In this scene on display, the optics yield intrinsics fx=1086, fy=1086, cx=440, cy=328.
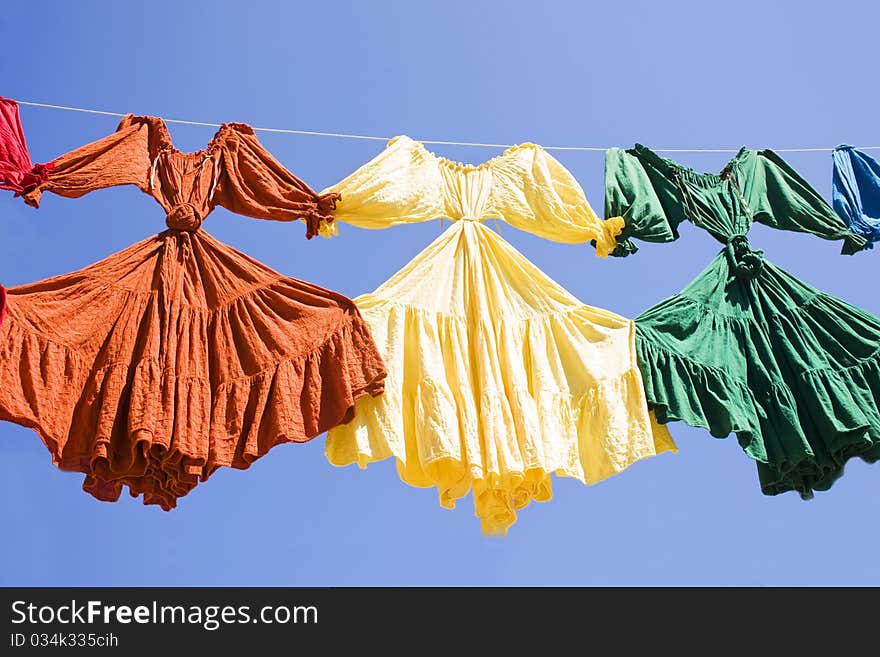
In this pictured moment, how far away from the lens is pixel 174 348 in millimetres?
3852

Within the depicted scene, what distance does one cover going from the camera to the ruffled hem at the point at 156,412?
3.62 meters

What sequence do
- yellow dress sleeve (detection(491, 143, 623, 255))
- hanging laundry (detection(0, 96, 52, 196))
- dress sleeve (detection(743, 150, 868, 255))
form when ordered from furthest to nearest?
dress sleeve (detection(743, 150, 868, 255)), yellow dress sleeve (detection(491, 143, 623, 255)), hanging laundry (detection(0, 96, 52, 196))

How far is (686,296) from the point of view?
14.9ft

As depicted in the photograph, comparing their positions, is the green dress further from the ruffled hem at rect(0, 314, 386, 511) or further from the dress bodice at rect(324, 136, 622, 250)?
the ruffled hem at rect(0, 314, 386, 511)

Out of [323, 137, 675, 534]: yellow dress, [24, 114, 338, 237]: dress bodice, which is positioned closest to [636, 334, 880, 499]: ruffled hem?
[323, 137, 675, 534]: yellow dress

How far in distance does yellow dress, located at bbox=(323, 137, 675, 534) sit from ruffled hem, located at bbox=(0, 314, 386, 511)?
217mm

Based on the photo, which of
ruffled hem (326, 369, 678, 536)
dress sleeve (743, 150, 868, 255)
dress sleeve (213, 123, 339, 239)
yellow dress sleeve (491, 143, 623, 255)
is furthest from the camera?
dress sleeve (743, 150, 868, 255)

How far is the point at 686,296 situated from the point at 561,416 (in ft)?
2.81

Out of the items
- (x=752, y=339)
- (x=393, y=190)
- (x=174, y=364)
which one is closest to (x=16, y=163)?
(x=174, y=364)

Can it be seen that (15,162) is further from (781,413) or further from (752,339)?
A: (781,413)

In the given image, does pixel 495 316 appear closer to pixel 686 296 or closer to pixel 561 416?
pixel 561 416

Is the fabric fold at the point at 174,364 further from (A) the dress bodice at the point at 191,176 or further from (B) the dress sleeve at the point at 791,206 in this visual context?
(B) the dress sleeve at the point at 791,206

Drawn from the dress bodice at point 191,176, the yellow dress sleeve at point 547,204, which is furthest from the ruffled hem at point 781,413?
the dress bodice at point 191,176

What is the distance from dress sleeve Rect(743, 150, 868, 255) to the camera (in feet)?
16.5
